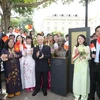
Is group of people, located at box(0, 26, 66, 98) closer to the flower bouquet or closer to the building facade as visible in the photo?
the flower bouquet

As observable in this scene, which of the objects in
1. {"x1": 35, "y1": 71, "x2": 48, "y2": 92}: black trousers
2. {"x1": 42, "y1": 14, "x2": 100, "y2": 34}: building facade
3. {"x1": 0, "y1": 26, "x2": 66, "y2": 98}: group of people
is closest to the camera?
{"x1": 0, "y1": 26, "x2": 66, "y2": 98}: group of people

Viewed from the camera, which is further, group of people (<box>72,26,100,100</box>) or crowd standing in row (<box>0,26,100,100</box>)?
crowd standing in row (<box>0,26,100,100</box>)

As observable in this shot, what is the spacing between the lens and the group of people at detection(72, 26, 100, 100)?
11.9 feet

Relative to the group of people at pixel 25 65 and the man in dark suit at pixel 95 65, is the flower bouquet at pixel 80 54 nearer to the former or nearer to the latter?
the man in dark suit at pixel 95 65

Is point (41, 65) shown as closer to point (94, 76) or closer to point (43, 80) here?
point (43, 80)

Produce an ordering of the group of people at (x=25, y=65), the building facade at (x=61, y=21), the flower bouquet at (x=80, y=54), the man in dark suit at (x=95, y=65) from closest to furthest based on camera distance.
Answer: the man in dark suit at (x=95, y=65) < the flower bouquet at (x=80, y=54) < the group of people at (x=25, y=65) < the building facade at (x=61, y=21)

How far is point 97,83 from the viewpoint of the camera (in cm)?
395

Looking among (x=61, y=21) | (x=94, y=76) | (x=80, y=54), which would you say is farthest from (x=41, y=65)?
(x=61, y=21)

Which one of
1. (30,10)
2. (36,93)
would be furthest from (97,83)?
(30,10)

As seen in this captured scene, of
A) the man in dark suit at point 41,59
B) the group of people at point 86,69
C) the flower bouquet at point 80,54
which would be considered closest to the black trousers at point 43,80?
the man in dark suit at point 41,59

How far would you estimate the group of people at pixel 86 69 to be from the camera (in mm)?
3614

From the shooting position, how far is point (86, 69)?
383 centimetres

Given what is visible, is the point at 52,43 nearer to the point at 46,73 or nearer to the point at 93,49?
the point at 46,73

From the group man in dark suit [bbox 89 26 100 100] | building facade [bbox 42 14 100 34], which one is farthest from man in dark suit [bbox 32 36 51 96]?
building facade [bbox 42 14 100 34]
